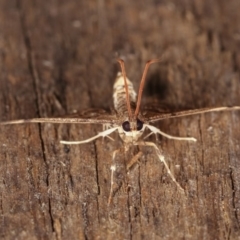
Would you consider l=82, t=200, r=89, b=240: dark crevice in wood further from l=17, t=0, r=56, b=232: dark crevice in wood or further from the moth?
l=17, t=0, r=56, b=232: dark crevice in wood

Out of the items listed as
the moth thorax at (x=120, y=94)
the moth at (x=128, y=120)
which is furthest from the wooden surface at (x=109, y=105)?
the moth thorax at (x=120, y=94)

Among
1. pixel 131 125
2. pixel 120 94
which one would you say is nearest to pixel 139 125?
pixel 131 125

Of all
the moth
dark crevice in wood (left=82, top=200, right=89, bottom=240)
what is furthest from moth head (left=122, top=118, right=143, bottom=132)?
dark crevice in wood (left=82, top=200, right=89, bottom=240)

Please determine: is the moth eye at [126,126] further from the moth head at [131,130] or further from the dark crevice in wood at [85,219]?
the dark crevice in wood at [85,219]

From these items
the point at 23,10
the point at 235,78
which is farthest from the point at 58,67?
the point at 235,78

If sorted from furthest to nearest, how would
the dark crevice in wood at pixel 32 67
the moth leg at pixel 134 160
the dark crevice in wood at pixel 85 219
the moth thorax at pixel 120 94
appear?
the moth thorax at pixel 120 94 < the dark crevice in wood at pixel 32 67 < the moth leg at pixel 134 160 < the dark crevice in wood at pixel 85 219
